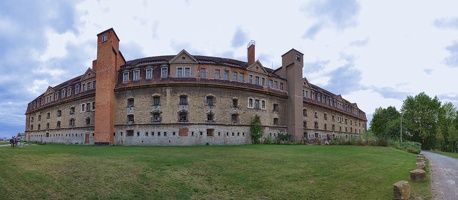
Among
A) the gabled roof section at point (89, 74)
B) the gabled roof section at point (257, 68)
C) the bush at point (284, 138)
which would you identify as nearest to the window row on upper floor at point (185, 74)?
the gabled roof section at point (257, 68)

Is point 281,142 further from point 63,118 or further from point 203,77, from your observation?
point 63,118

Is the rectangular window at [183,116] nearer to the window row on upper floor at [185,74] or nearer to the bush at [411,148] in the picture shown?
the window row on upper floor at [185,74]

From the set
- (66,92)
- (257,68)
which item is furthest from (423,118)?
(66,92)

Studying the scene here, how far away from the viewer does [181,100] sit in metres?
38.7

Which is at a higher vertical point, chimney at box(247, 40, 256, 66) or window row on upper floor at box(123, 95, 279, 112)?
chimney at box(247, 40, 256, 66)

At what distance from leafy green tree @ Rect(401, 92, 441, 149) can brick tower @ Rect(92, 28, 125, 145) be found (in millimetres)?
63112

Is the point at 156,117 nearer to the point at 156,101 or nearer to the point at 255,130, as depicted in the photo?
the point at 156,101

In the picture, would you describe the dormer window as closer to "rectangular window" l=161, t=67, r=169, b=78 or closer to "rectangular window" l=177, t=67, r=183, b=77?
"rectangular window" l=161, t=67, r=169, b=78

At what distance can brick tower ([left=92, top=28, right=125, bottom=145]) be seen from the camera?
129 feet

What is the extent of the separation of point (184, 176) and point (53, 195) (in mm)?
4876

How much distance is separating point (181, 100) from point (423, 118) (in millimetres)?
59533

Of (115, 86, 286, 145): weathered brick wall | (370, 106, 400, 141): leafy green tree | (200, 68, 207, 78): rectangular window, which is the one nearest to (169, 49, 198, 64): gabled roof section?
(200, 68, 207, 78): rectangular window

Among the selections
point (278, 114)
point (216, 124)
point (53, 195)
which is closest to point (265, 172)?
point (53, 195)

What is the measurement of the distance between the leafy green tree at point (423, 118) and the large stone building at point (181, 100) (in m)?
36.5
